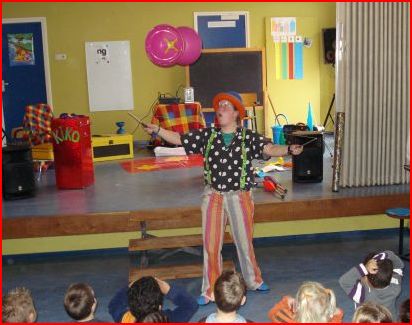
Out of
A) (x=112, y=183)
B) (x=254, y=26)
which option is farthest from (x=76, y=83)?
(x=112, y=183)

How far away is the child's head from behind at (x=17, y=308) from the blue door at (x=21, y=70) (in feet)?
23.1

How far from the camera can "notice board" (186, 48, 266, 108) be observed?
29.3ft

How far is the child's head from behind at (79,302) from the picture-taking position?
8.18 ft

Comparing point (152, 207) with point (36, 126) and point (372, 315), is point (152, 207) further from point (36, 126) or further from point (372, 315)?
point (36, 126)

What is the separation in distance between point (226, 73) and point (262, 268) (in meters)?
4.82

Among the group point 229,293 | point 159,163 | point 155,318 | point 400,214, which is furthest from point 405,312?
point 159,163

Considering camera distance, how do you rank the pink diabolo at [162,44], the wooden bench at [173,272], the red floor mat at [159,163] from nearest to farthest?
1. the wooden bench at [173,272]
2. the red floor mat at [159,163]
3. the pink diabolo at [162,44]

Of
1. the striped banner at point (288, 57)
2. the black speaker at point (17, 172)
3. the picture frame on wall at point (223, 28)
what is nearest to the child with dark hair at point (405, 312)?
the black speaker at point (17, 172)

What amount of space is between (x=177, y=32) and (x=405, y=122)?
355cm

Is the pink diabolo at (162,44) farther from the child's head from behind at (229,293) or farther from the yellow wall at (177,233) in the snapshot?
the child's head from behind at (229,293)

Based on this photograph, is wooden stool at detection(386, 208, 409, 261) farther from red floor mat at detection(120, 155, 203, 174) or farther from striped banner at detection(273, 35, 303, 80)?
striped banner at detection(273, 35, 303, 80)

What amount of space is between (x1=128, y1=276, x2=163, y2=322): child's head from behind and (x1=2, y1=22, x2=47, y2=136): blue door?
7.22 m

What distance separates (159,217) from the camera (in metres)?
4.66

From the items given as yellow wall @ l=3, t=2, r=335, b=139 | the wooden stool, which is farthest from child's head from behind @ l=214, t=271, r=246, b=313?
yellow wall @ l=3, t=2, r=335, b=139
